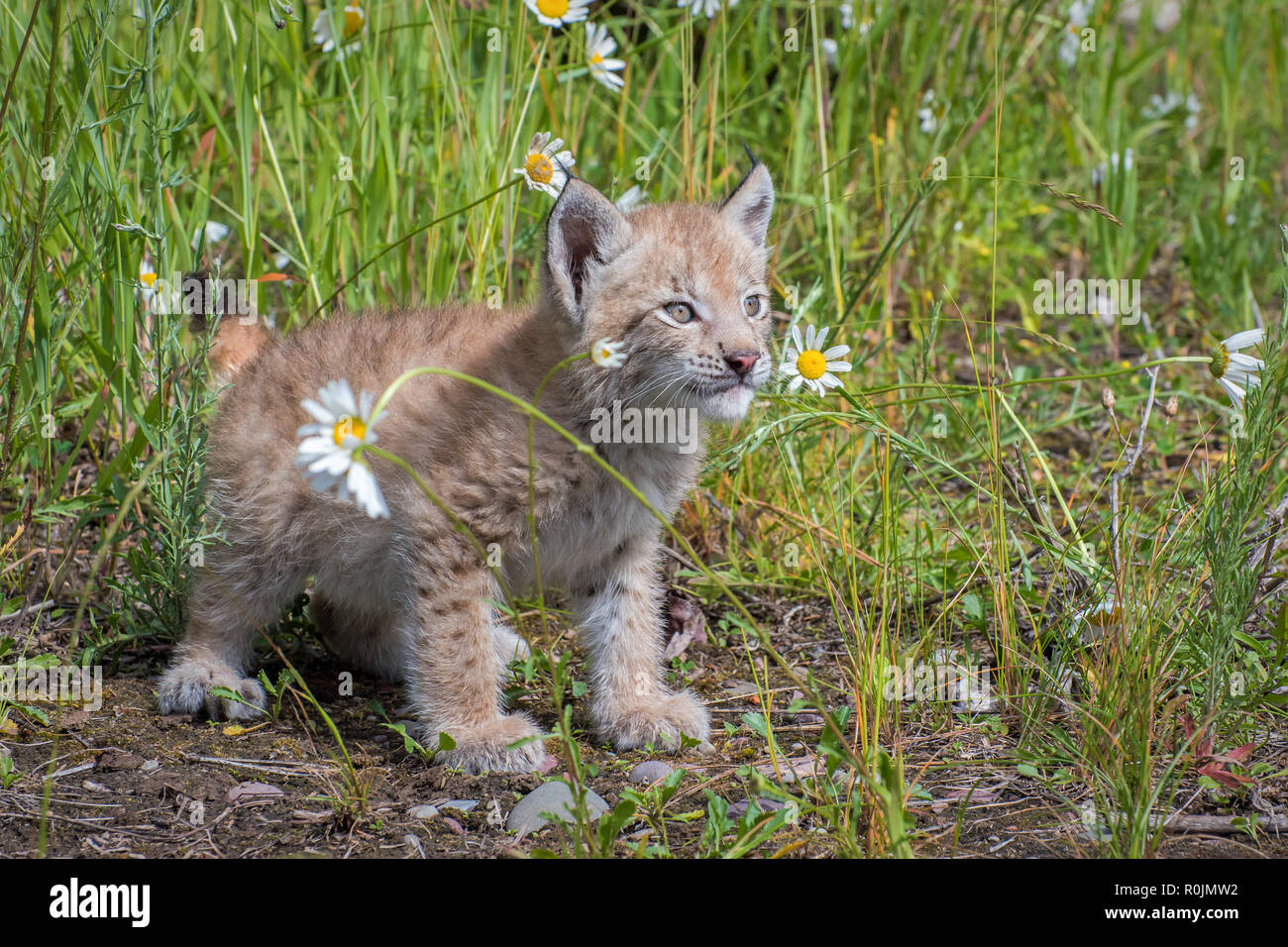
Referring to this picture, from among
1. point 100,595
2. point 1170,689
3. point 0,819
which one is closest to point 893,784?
point 1170,689

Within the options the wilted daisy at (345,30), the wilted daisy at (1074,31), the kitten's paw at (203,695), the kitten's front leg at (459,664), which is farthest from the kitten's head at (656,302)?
the wilted daisy at (1074,31)

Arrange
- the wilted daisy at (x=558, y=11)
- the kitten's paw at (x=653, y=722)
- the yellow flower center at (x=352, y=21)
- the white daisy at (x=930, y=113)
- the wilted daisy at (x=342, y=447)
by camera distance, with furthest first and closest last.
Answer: the white daisy at (x=930, y=113) < the yellow flower center at (x=352, y=21) < the wilted daisy at (x=558, y=11) < the kitten's paw at (x=653, y=722) < the wilted daisy at (x=342, y=447)

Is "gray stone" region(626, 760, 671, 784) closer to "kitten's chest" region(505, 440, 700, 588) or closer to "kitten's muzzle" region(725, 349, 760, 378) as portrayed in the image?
"kitten's chest" region(505, 440, 700, 588)

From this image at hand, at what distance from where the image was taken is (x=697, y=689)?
3.65 metres

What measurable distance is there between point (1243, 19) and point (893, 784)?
6.25 metres

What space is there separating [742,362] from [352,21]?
2.33 meters

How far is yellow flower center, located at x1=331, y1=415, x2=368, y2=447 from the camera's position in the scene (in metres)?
2.15

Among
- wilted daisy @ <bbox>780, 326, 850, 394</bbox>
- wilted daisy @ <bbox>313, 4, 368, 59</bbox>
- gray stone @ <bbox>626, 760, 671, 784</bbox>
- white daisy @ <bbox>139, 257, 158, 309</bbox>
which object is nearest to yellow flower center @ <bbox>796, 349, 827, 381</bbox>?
wilted daisy @ <bbox>780, 326, 850, 394</bbox>

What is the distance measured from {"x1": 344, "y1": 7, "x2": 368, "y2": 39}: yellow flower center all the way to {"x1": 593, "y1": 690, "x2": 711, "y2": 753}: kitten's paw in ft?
8.53

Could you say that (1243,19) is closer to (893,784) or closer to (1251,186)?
(1251,186)

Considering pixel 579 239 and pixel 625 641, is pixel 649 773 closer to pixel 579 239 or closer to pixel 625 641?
pixel 625 641

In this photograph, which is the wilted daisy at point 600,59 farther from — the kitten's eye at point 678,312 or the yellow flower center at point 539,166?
the kitten's eye at point 678,312

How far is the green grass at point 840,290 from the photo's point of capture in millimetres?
2996

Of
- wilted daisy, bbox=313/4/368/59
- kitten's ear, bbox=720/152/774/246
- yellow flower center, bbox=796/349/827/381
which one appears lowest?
yellow flower center, bbox=796/349/827/381
